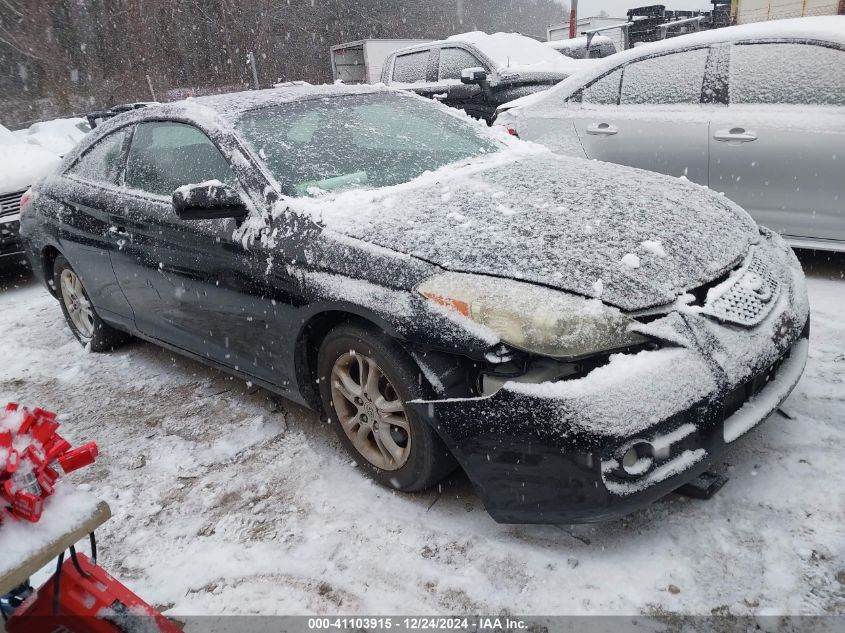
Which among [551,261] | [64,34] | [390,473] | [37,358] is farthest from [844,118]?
[64,34]

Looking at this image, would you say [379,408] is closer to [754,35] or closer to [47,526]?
[47,526]

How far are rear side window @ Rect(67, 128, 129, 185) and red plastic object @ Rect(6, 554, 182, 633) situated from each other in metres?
2.82

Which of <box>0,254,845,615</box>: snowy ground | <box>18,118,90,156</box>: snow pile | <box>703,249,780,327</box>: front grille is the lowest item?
<box>0,254,845,615</box>: snowy ground

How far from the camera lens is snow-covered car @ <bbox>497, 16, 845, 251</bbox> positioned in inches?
163

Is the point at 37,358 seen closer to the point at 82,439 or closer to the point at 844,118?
the point at 82,439

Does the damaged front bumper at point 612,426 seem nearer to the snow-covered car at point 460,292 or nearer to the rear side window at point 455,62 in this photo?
the snow-covered car at point 460,292

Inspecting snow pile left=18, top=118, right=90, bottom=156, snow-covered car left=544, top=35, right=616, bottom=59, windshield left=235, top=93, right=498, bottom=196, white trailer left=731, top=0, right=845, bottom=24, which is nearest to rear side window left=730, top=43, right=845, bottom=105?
windshield left=235, top=93, right=498, bottom=196

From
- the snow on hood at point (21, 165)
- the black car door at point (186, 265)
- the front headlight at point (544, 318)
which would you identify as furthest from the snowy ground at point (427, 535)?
the snow on hood at point (21, 165)

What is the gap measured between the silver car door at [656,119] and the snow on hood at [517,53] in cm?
395

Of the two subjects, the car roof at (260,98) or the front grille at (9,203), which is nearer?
the car roof at (260,98)

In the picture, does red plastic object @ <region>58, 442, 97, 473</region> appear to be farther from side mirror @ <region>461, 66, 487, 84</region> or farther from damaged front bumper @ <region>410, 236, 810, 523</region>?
side mirror @ <region>461, 66, 487, 84</region>

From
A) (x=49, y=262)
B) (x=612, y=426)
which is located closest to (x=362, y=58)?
(x=49, y=262)

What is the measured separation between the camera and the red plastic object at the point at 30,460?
1346mm

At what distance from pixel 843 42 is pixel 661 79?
1.15 meters
